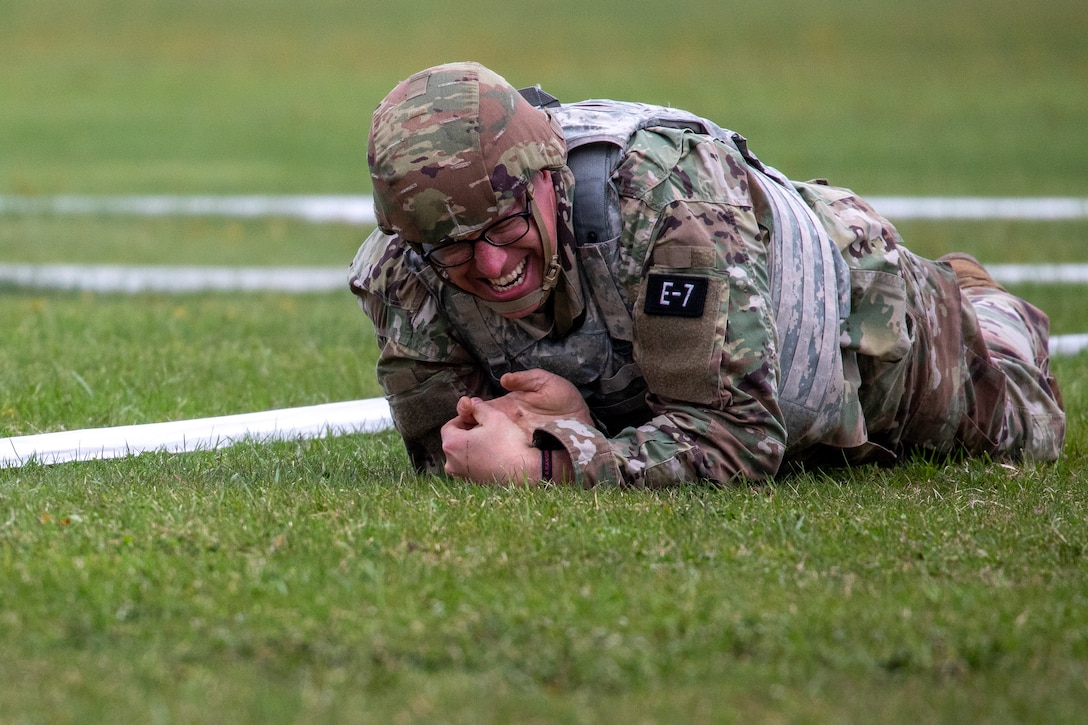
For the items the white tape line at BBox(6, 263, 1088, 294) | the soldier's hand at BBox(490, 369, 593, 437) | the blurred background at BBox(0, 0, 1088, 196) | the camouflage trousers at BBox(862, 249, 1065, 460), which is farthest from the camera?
the blurred background at BBox(0, 0, 1088, 196)

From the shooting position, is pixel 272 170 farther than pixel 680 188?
Yes

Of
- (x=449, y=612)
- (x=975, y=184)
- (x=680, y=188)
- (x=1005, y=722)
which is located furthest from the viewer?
(x=975, y=184)

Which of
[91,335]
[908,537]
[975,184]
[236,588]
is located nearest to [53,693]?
[236,588]

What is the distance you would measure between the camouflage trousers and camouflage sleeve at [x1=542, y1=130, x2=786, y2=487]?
63cm

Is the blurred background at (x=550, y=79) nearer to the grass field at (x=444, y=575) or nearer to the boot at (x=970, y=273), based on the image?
the grass field at (x=444, y=575)

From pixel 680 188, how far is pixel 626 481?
82 centimetres

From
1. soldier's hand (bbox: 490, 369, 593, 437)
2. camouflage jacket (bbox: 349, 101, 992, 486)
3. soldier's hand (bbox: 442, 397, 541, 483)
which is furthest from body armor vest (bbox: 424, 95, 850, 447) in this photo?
soldier's hand (bbox: 442, 397, 541, 483)

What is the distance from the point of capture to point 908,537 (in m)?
3.68

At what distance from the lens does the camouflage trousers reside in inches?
183

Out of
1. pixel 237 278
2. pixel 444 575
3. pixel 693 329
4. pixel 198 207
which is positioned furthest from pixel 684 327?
pixel 198 207

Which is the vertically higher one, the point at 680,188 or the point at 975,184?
the point at 680,188

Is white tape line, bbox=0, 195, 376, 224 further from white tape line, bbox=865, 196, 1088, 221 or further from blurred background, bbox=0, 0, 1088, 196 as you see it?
white tape line, bbox=865, 196, 1088, 221

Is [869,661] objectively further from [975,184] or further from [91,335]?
[975,184]

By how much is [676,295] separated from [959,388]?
1.36 meters
